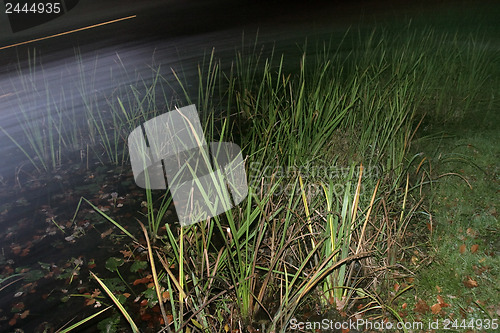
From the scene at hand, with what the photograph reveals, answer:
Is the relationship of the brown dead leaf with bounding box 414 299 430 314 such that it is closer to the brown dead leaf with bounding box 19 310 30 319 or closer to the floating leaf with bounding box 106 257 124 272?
the floating leaf with bounding box 106 257 124 272

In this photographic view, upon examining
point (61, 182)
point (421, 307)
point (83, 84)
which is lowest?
point (421, 307)

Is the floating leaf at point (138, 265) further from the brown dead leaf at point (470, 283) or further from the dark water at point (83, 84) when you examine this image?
the brown dead leaf at point (470, 283)

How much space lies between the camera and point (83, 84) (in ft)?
10.3

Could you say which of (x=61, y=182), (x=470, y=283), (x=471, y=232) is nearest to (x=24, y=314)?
(x=61, y=182)

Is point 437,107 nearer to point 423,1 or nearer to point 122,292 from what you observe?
point 122,292

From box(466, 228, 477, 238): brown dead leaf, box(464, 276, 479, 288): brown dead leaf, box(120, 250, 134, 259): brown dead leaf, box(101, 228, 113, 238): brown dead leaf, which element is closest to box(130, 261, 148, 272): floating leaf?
box(120, 250, 134, 259): brown dead leaf

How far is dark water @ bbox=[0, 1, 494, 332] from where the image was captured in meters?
1.79

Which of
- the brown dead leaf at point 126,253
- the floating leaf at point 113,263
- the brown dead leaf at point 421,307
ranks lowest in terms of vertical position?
the brown dead leaf at point 421,307

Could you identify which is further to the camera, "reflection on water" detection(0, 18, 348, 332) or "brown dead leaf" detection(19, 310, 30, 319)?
"reflection on water" detection(0, 18, 348, 332)

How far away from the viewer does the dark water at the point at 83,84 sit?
1.79m

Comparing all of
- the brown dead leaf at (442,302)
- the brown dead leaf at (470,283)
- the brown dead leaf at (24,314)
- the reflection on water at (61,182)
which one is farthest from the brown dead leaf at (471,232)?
the brown dead leaf at (24,314)

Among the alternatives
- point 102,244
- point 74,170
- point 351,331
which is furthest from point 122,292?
point 74,170


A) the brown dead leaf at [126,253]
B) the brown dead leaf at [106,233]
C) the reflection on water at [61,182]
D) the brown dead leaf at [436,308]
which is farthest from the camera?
the brown dead leaf at [106,233]

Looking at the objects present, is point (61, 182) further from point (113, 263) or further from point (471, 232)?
point (471, 232)
